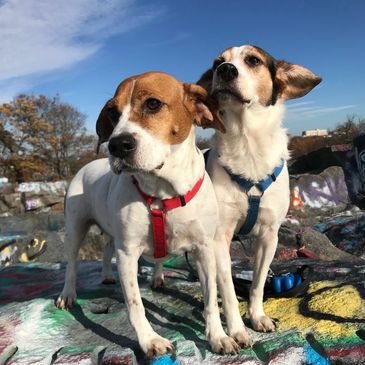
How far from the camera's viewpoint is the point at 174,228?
3455 millimetres

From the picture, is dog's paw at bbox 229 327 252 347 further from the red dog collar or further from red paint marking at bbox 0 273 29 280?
red paint marking at bbox 0 273 29 280

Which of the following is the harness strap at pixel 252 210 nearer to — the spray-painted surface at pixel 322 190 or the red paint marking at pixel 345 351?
the red paint marking at pixel 345 351

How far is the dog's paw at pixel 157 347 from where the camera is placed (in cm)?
318

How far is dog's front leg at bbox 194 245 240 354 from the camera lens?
130 inches

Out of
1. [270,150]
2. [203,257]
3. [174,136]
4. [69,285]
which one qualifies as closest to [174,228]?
[203,257]

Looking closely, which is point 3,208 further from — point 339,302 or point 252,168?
point 339,302

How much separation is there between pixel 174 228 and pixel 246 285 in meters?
1.59

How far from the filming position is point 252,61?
3.91 m

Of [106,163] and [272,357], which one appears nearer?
[272,357]

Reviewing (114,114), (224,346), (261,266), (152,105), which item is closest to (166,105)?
(152,105)

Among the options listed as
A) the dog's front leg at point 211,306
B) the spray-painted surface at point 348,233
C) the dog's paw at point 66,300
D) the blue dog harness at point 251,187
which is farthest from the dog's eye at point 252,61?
the spray-painted surface at point 348,233

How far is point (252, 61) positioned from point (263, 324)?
246 centimetres

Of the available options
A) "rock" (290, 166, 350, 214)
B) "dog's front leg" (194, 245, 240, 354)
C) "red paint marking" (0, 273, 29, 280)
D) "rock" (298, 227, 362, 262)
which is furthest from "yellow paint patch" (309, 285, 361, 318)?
"rock" (290, 166, 350, 214)

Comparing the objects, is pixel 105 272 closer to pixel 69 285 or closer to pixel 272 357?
pixel 69 285
